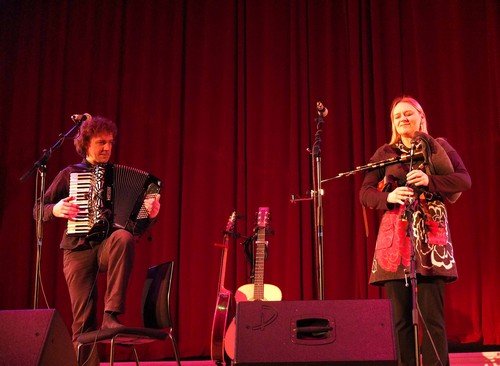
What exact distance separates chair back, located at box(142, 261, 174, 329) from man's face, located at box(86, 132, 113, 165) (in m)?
0.78

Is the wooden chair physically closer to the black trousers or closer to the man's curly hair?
the man's curly hair

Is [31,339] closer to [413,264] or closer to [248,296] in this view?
[413,264]

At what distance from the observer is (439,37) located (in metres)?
5.24

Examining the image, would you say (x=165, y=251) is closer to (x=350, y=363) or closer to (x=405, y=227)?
(x=405, y=227)

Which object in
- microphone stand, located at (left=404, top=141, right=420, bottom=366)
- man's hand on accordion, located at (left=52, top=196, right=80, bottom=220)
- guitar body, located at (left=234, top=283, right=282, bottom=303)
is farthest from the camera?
guitar body, located at (left=234, top=283, right=282, bottom=303)

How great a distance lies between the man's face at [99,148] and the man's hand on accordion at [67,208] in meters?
0.37

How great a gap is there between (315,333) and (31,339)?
113cm

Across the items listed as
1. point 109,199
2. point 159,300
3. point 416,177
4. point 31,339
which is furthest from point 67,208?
point 416,177

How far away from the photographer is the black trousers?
113 inches

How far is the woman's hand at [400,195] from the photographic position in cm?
295

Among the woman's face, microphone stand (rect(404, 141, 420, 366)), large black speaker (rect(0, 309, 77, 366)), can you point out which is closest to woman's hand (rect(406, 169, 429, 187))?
microphone stand (rect(404, 141, 420, 366))

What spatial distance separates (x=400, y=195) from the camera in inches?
118

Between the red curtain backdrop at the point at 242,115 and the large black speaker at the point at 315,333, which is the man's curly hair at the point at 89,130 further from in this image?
the large black speaker at the point at 315,333

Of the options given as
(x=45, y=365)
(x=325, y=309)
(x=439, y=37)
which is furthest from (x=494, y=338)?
(x=45, y=365)
